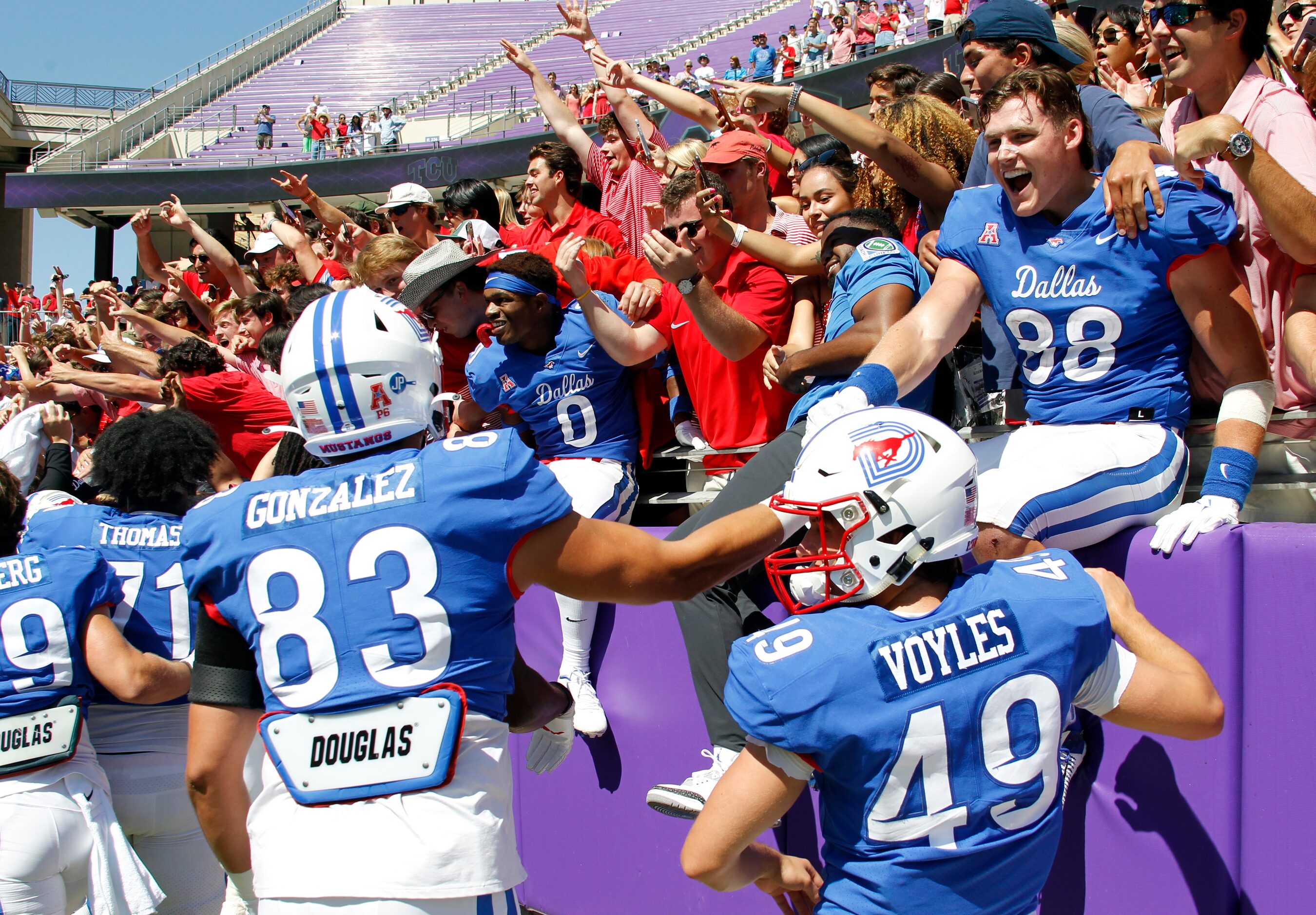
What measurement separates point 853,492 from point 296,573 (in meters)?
1.13

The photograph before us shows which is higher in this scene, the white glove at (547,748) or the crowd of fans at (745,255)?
the crowd of fans at (745,255)

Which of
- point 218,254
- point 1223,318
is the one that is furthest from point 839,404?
point 218,254

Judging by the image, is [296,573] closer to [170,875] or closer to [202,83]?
[170,875]

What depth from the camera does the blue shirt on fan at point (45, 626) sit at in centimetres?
333

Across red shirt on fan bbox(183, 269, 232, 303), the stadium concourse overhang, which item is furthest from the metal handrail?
red shirt on fan bbox(183, 269, 232, 303)

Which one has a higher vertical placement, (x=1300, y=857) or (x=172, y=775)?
(x=1300, y=857)

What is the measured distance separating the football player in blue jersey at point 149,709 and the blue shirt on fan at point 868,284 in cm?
228

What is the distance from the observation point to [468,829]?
212 cm

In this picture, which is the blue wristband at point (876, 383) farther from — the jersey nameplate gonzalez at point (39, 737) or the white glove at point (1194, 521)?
the jersey nameplate gonzalez at point (39, 737)

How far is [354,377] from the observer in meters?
2.30

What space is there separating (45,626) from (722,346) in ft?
8.11

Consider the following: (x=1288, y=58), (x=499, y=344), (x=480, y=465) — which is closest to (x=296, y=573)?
(x=480, y=465)

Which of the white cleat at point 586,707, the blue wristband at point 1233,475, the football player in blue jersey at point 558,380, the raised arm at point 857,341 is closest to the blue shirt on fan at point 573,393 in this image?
the football player in blue jersey at point 558,380

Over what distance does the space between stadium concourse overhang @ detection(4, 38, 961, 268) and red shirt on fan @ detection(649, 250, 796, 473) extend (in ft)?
62.8
